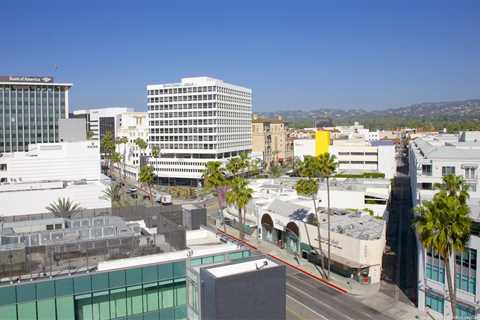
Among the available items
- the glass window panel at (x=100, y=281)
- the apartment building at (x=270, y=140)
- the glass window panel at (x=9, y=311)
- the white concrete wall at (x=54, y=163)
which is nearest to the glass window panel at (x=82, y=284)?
the glass window panel at (x=100, y=281)

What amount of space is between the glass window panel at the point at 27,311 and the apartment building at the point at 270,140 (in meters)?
145

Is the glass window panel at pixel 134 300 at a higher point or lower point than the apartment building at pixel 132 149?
lower

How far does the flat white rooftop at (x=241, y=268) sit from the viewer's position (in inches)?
942

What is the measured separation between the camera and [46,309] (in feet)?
84.6

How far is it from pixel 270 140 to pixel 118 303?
153726mm

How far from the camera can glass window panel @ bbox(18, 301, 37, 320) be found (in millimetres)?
25188

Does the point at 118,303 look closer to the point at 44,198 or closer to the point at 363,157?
the point at 44,198

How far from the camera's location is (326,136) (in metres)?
144

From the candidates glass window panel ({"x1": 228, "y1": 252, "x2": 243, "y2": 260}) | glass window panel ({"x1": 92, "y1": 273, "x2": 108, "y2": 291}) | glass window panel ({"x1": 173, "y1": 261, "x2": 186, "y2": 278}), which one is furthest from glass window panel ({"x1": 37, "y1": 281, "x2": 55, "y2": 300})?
glass window panel ({"x1": 228, "y1": 252, "x2": 243, "y2": 260})

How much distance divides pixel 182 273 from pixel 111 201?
56.5 metres

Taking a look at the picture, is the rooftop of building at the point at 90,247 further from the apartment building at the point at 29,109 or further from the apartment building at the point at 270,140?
the apartment building at the point at 270,140

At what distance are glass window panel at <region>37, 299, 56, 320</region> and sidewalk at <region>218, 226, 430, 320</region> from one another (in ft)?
93.3

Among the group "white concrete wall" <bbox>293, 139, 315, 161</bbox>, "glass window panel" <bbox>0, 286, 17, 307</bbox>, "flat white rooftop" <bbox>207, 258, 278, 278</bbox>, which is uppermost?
"white concrete wall" <bbox>293, 139, 315, 161</bbox>

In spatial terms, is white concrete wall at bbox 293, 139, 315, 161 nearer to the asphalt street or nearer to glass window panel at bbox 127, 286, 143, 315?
the asphalt street
